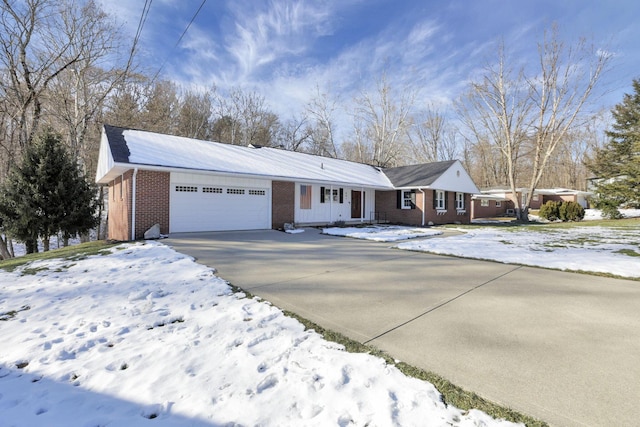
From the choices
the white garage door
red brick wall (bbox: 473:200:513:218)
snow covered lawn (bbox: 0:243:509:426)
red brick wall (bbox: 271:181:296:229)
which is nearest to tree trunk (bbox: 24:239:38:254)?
the white garage door

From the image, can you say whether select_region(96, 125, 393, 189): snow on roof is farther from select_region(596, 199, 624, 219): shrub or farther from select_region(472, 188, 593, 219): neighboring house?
select_region(596, 199, 624, 219): shrub

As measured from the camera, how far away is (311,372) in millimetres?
2439

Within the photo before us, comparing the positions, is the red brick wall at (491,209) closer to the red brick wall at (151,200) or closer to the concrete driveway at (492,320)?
the concrete driveway at (492,320)

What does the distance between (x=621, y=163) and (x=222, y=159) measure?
3496cm

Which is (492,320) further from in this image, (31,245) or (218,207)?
(31,245)

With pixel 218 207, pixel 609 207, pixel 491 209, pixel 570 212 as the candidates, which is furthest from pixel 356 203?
pixel 491 209

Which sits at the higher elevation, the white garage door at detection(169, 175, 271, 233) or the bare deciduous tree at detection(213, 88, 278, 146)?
the bare deciduous tree at detection(213, 88, 278, 146)

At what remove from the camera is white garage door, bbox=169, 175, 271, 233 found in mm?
11641

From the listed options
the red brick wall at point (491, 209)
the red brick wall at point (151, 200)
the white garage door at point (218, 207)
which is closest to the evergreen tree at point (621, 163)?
the red brick wall at point (491, 209)

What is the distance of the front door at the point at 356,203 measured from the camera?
62.2 feet

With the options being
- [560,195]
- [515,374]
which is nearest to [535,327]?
[515,374]

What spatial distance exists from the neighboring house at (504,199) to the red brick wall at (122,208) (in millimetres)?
26489

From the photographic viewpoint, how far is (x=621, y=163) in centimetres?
2755

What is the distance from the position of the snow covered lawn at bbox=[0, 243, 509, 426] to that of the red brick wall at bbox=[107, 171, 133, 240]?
292 inches
